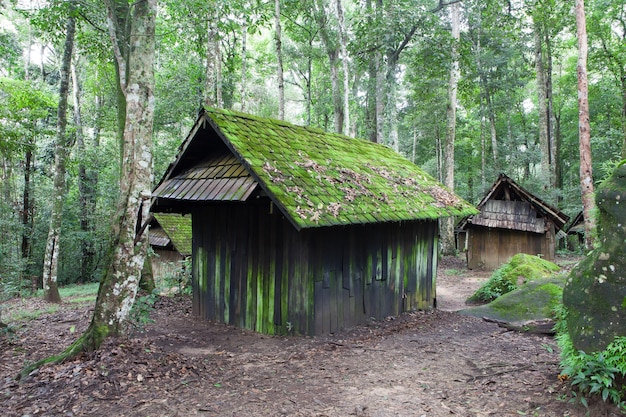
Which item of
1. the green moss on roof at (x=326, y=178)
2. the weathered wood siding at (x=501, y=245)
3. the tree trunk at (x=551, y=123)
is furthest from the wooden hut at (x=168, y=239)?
the tree trunk at (x=551, y=123)

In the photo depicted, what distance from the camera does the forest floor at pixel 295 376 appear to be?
186 inches

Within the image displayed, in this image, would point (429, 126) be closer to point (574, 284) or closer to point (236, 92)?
point (236, 92)

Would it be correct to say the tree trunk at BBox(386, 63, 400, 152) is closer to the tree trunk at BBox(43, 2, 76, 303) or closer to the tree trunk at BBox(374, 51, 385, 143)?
the tree trunk at BBox(374, 51, 385, 143)

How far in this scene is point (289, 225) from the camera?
7871 mm

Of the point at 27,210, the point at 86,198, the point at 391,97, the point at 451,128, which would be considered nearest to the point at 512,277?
the point at 391,97

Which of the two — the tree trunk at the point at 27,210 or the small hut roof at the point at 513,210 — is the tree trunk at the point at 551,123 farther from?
the tree trunk at the point at 27,210

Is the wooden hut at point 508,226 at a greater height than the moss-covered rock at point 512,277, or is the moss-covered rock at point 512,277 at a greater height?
the wooden hut at point 508,226

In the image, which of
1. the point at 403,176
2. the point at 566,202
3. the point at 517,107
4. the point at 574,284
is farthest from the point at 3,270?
the point at 517,107

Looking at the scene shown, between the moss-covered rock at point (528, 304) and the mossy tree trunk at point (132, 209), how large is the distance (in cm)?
828

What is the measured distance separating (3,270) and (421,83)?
72.2 ft

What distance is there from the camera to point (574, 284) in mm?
4801

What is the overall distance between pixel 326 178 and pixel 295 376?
13.2 ft

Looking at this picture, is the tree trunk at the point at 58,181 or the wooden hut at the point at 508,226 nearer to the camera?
the tree trunk at the point at 58,181

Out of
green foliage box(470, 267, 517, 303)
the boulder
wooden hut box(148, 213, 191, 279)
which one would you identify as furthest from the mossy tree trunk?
wooden hut box(148, 213, 191, 279)
